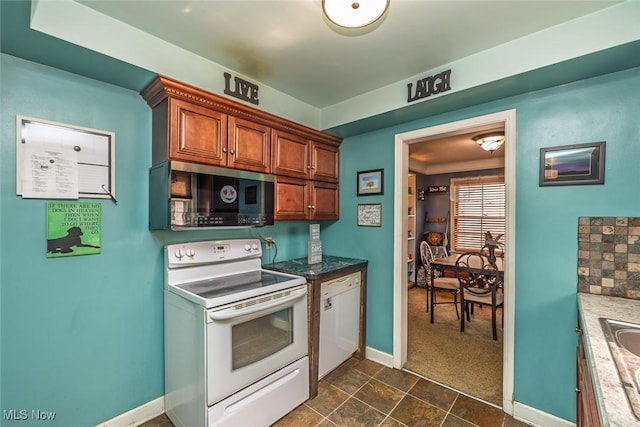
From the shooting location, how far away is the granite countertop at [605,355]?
2.24 ft

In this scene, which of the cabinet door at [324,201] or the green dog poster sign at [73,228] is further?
the cabinet door at [324,201]

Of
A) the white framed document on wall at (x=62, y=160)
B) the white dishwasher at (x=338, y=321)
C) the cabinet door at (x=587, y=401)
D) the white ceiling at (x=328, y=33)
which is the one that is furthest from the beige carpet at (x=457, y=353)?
the white framed document on wall at (x=62, y=160)

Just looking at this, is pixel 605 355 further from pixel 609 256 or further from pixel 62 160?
pixel 62 160

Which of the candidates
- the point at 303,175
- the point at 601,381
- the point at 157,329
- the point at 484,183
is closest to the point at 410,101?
the point at 303,175

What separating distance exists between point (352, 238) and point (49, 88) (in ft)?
8.14

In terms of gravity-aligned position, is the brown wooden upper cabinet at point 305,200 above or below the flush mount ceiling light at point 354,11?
below

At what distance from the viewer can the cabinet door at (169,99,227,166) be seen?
168cm

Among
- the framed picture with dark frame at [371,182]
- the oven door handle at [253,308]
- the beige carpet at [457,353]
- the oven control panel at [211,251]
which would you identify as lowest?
the beige carpet at [457,353]

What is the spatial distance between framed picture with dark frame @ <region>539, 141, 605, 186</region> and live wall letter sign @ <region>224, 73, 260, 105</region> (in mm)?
2086

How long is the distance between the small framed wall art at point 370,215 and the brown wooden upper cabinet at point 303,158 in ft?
1.48

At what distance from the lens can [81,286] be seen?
1.62 meters

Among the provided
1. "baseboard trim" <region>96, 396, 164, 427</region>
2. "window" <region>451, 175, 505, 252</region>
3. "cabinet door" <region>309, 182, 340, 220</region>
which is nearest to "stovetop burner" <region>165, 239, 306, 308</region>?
"cabinet door" <region>309, 182, 340, 220</region>

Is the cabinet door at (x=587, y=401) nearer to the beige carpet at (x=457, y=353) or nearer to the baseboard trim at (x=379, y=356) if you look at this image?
the beige carpet at (x=457, y=353)

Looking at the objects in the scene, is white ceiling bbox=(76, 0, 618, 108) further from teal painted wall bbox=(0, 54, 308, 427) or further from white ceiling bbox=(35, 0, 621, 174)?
teal painted wall bbox=(0, 54, 308, 427)
